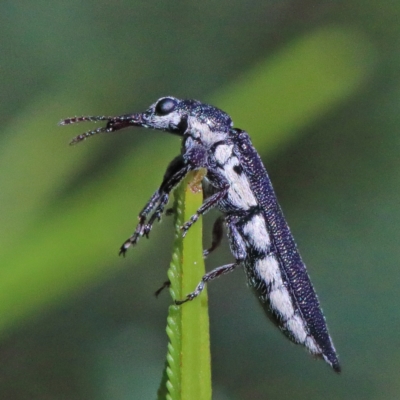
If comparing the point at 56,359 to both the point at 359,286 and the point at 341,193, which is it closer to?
the point at 359,286

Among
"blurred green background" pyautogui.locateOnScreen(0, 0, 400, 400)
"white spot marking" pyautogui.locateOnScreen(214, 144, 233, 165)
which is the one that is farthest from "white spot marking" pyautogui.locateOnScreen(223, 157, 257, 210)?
"blurred green background" pyautogui.locateOnScreen(0, 0, 400, 400)

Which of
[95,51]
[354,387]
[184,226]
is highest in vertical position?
[95,51]

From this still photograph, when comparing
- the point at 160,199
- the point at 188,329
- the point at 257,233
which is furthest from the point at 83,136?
the point at 188,329

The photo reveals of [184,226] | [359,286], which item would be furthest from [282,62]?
[184,226]

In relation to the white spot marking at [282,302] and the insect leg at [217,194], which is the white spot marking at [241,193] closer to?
the insect leg at [217,194]

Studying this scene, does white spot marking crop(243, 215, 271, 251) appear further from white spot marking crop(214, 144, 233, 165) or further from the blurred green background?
the blurred green background

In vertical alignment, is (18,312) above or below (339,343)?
above

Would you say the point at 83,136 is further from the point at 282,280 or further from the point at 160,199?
the point at 282,280
